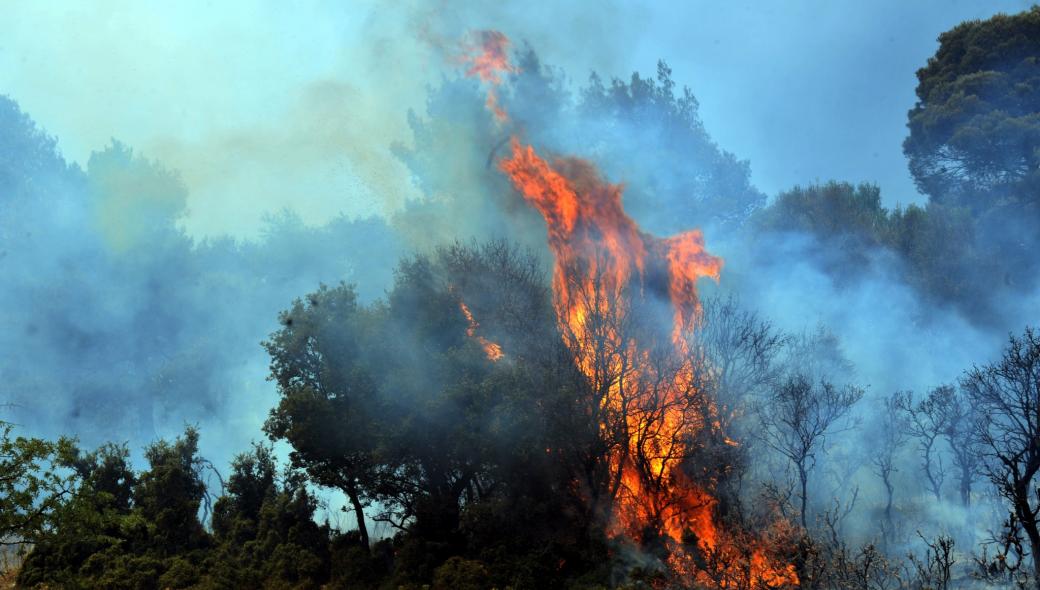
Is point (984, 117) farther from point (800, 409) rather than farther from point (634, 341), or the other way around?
point (634, 341)

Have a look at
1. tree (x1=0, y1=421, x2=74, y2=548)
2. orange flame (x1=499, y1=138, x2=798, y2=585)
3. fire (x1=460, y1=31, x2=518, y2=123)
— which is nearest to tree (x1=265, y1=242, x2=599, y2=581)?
orange flame (x1=499, y1=138, x2=798, y2=585)

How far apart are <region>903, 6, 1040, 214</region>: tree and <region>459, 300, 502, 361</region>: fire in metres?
30.8

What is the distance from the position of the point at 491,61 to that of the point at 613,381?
15487 mm

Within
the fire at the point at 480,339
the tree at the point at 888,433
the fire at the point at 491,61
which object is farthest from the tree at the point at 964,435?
the fire at the point at 491,61

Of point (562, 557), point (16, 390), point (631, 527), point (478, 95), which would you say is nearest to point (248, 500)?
point (562, 557)

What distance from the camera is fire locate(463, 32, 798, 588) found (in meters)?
25.0

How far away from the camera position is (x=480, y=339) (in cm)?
2834

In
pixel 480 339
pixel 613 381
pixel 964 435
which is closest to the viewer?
pixel 613 381

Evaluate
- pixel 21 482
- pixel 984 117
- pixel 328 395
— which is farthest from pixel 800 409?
pixel 984 117

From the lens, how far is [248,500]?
3250cm

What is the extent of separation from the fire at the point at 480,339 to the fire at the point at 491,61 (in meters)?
8.87

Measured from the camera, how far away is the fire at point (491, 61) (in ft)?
105

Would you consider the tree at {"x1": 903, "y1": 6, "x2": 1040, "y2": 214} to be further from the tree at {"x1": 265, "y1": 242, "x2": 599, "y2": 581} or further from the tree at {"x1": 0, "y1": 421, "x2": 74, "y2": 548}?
the tree at {"x1": 0, "y1": 421, "x2": 74, "y2": 548}

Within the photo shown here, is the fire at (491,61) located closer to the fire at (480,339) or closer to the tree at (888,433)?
the fire at (480,339)
